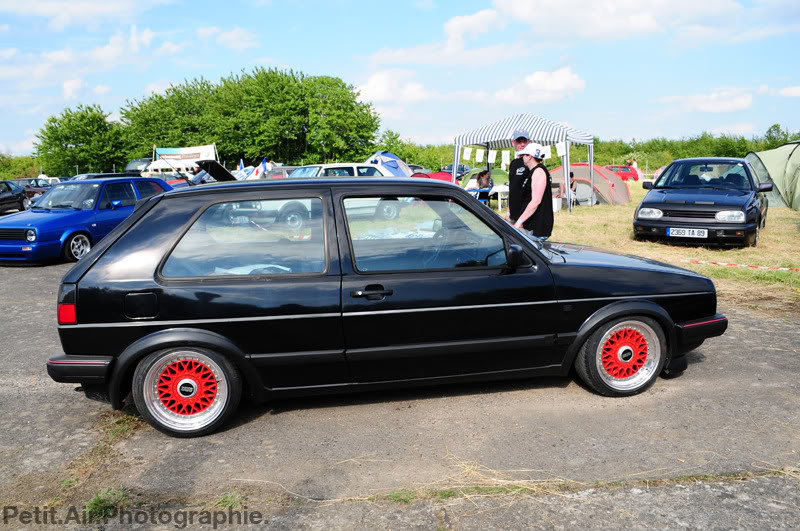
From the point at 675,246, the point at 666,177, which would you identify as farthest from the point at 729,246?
the point at 666,177

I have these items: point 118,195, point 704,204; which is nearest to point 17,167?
point 118,195

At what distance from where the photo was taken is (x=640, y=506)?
2.77 meters

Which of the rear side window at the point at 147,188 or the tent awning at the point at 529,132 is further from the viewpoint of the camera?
the tent awning at the point at 529,132

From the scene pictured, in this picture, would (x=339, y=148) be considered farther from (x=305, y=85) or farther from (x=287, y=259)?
(x=287, y=259)

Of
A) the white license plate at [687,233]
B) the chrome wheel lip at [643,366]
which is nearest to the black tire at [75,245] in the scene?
the chrome wheel lip at [643,366]

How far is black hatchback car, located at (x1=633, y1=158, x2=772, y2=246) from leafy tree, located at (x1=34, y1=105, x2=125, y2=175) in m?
Result: 46.2

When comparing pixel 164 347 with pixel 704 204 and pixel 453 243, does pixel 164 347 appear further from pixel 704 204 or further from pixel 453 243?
pixel 704 204

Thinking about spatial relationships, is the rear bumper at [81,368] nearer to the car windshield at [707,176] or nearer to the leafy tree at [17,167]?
the car windshield at [707,176]

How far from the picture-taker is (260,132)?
129 ft

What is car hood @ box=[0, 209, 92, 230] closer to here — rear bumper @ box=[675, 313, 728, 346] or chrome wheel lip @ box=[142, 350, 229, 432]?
chrome wheel lip @ box=[142, 350, 229, 432]

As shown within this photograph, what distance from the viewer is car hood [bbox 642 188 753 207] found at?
33.4 feet

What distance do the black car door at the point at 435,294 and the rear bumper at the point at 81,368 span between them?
1413mm

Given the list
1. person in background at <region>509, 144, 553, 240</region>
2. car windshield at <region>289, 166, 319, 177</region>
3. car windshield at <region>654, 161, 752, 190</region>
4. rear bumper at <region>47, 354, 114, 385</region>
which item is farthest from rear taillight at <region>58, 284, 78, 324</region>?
car windshield at <region>289, 166, 319, 177</region>

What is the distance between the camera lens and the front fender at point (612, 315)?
154 inches
